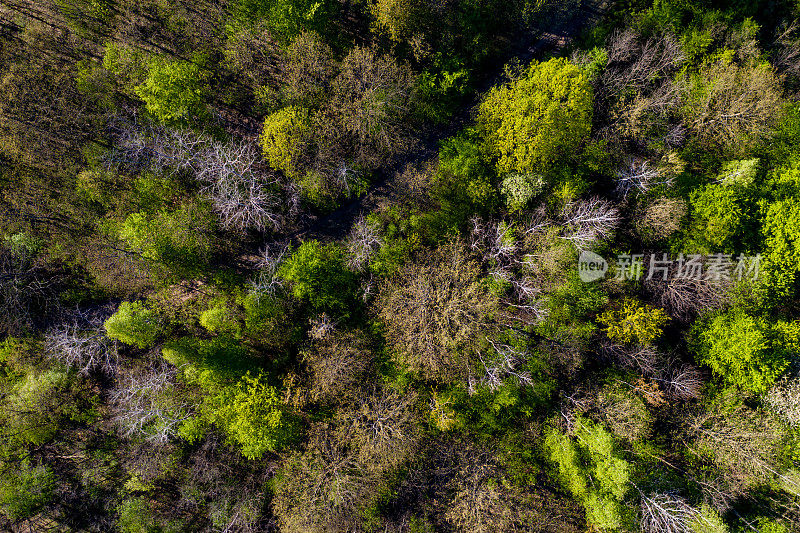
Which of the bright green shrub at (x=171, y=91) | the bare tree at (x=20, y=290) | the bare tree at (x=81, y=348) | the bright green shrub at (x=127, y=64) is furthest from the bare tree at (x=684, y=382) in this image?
the bare tree at (x=20, y=290)

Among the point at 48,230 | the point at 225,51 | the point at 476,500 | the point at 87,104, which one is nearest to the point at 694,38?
the point at 225,51

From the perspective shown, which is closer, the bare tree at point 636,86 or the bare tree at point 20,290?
the bare tree at point 636,86

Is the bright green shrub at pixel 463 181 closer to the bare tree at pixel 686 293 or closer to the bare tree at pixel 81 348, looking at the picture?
the bare tree at pixel 686 293

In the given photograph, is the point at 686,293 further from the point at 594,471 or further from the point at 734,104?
the point at 594,471

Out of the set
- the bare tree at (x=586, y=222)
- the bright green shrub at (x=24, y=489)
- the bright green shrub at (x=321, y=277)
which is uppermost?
the bare tree at (x=586, y=222)

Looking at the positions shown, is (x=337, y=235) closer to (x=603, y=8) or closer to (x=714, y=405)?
(x=603, y=8)

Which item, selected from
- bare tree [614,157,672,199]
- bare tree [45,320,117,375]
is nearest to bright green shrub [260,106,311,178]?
bare tree [45,320,117,375]

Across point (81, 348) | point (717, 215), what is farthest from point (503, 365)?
point (81, 348)

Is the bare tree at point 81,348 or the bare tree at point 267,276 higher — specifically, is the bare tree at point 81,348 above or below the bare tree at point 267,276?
below
